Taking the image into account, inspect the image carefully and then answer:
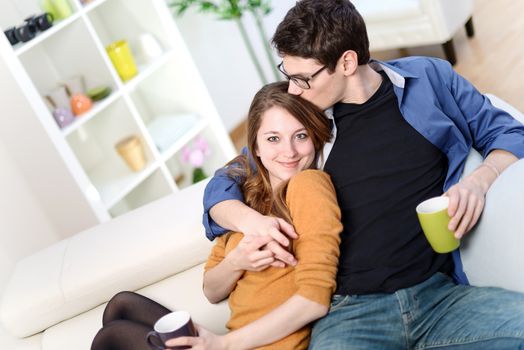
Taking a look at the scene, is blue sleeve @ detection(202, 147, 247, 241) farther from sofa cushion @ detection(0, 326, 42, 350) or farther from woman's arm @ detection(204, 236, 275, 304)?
sofa cushion @ detection(0, 326, 42, 350)

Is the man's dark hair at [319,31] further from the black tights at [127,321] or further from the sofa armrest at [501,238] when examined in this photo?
the black tights at [127,321]

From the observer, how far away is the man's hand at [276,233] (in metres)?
1.48

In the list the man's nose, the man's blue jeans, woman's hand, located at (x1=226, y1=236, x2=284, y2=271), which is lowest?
the man's blue jeans

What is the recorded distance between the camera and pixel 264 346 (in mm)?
1483

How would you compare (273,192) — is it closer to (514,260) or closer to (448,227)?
(448,227)

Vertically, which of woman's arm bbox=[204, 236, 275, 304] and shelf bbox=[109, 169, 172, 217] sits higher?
woman's arm bbox=[204, 236, 275, 304]

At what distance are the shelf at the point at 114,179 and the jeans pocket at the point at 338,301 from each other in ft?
5.55

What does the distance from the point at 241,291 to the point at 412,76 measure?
663 millimetres

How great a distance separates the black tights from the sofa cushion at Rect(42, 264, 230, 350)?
0.28ft

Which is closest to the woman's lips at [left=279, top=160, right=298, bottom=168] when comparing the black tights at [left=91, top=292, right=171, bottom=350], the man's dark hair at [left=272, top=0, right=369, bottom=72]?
the man's dark hair at [left=272, top=0, right=369, bottom=72]

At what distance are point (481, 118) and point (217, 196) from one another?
685 mm

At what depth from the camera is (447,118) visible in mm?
1627

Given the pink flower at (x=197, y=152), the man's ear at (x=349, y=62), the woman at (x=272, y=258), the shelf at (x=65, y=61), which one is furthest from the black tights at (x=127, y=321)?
the pink flower at (x=197, y=152)

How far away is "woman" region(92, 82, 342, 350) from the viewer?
146cm
